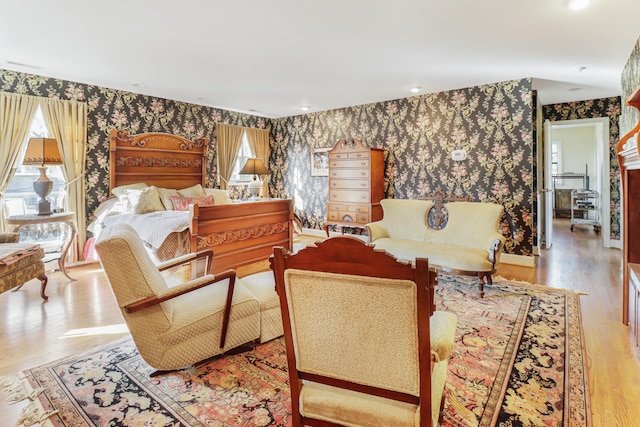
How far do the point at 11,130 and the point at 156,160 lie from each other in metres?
1.78

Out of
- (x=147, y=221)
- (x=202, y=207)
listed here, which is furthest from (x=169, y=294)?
(x=147, y=221)

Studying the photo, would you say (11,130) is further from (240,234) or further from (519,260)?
(519,260)

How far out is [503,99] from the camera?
5.02 m

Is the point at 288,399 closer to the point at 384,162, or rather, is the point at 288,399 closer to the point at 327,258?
the point at 327,258

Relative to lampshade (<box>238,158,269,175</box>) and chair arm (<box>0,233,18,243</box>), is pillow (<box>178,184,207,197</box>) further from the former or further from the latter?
chair arm (<box>0,233,18,243</box>)

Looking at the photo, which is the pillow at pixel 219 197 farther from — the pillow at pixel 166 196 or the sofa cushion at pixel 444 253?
the sofa cushion at pixel 444 253

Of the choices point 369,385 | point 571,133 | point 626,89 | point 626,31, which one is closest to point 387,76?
point 626,31

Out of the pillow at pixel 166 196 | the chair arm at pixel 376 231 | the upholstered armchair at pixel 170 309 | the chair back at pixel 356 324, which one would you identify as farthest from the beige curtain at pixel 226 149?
the chair back at pixel 356 324

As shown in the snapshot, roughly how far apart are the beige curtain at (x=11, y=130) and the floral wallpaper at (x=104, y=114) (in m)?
0.16

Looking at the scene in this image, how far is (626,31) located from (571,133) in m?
8.68

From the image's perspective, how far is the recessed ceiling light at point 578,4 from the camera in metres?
2.65

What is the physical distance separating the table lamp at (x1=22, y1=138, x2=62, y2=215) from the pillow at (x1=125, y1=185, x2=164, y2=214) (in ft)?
3.07

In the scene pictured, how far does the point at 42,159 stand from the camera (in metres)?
4.01

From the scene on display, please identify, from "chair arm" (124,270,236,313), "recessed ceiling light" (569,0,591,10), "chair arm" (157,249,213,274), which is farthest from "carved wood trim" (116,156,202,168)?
"recessed ceiling light" (569,0,591,10)
